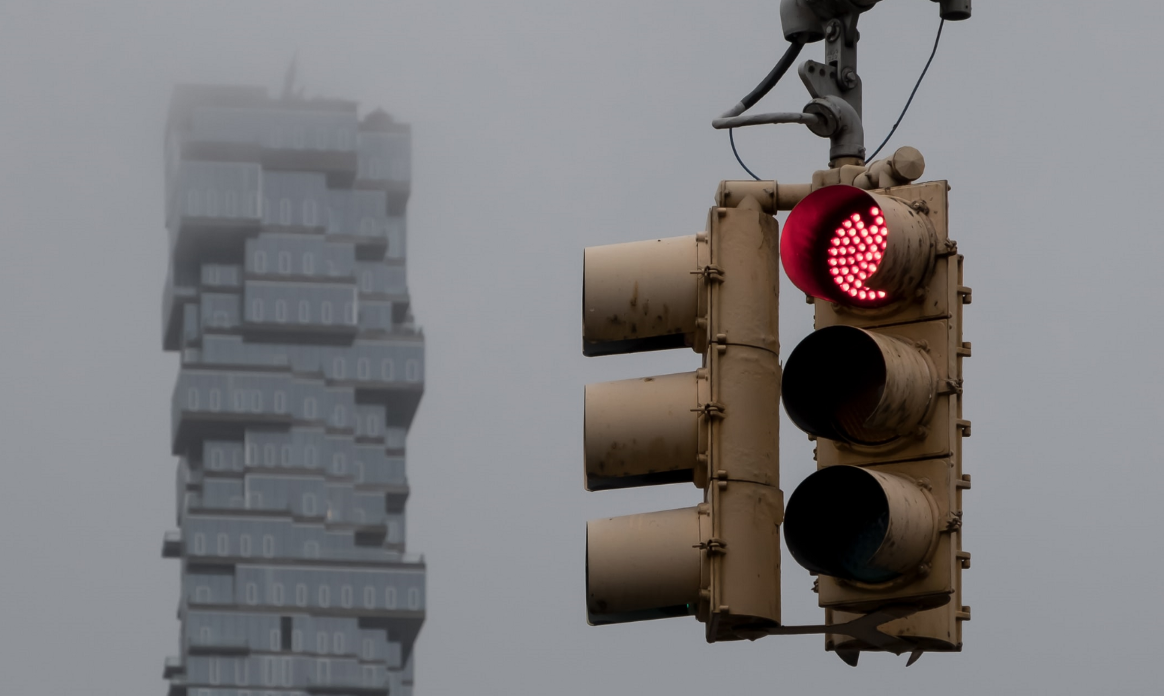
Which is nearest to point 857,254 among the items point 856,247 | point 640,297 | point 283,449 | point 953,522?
point 856,247

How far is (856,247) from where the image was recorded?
5.62m

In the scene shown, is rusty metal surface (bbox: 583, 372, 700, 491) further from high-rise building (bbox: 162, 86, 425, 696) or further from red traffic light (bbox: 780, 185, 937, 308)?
high-rise building (bbox: 162, 86, 425, 696)

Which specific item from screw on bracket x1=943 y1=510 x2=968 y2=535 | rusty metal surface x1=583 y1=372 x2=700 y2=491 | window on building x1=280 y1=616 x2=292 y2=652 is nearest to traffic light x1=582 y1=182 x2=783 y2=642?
rusty metal surface x1=583 y1=372 x2=700 y2=491

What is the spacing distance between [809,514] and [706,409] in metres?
0.36

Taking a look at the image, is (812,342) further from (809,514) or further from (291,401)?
(291,401)

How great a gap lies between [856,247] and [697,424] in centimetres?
54

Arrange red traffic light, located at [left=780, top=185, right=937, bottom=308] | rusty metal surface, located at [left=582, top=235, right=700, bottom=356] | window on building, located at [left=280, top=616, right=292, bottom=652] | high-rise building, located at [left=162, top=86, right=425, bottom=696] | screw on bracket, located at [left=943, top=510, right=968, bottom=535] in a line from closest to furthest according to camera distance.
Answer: screw on bracket, located at [left=943, top=510, right=968, bottom=535] < red traffic light, located at [left=780, top=185, right=937, bottom=308] < rusty metal surface, located at [left=582, top=235, right=700, bottom=356] < window on building, located at [left=280, top=616, right=292, bottom=652] < high-rise building, located at [left=162, top=86, right=425, bottom=696]

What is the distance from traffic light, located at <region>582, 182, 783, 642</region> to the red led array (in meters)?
0.19

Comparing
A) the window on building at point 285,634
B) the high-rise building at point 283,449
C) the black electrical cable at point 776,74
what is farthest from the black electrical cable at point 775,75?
the window on building at point 285,634

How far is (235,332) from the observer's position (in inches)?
7594

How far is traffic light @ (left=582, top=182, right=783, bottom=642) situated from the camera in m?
5.57

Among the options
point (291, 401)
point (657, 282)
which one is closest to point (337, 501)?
point (291, 401)

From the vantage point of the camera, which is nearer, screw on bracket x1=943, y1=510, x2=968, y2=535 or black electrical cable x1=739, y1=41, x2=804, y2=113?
screw on bracket x1=943, y1=510, x2=968, y2=535

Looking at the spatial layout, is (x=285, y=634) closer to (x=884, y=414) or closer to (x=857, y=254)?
(x=857, y=254)
